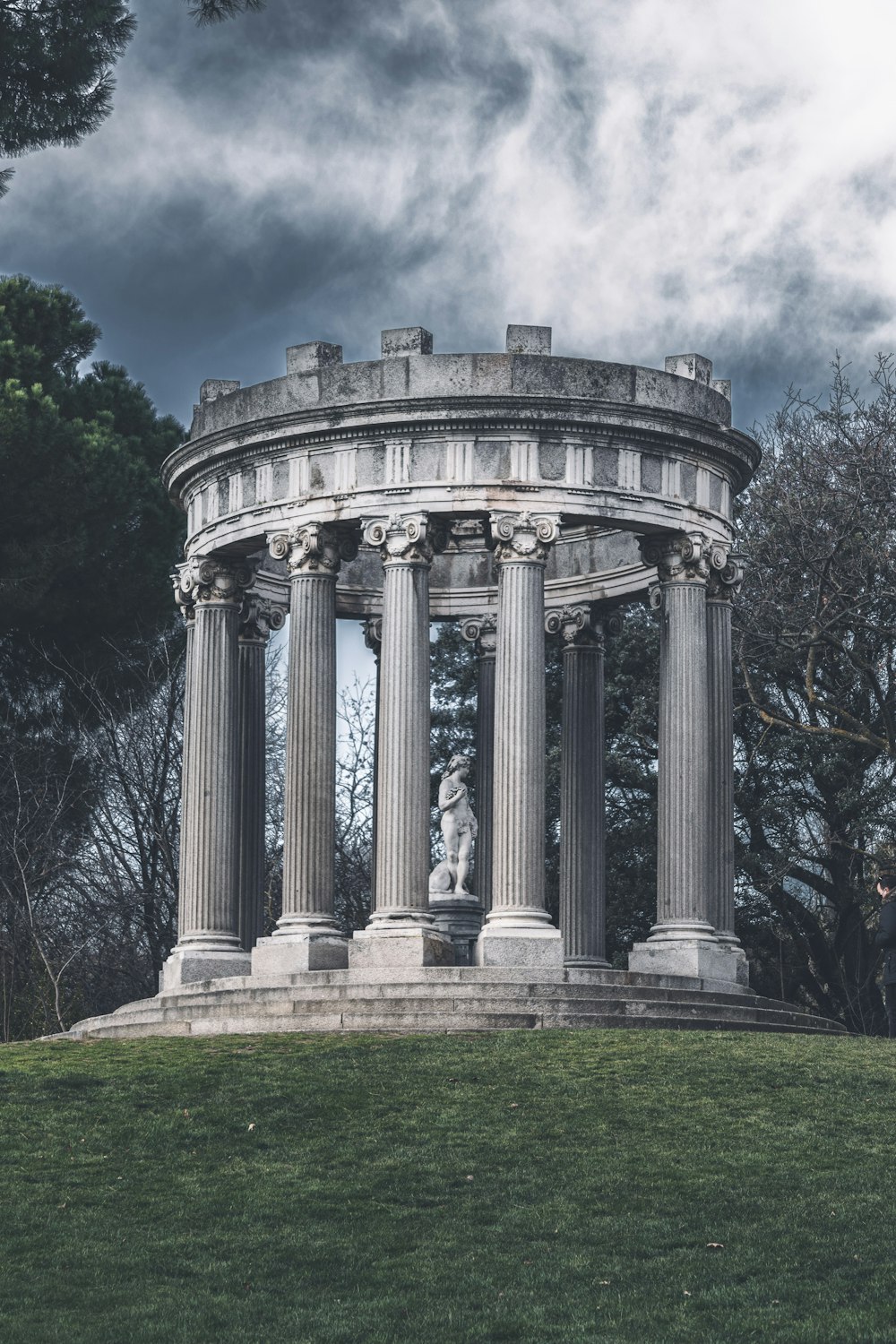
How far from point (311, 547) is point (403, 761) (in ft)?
12.5

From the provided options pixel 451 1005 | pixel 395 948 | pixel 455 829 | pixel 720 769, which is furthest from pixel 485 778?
pixel 451 1005

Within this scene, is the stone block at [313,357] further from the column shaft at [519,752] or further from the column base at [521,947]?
the column base at [521,947]

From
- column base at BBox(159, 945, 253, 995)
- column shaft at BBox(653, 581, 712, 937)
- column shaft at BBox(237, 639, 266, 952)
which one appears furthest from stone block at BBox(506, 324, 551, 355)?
column base at BBox(159, 945, 253, 995)

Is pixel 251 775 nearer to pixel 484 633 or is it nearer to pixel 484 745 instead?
pixel 484 745

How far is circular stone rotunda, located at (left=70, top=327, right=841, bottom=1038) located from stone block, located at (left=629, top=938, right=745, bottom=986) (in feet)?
0.13

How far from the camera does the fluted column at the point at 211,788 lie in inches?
1379

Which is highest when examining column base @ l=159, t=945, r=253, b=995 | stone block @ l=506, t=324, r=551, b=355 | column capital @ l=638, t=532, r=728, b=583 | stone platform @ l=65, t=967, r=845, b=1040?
stone block @ l=506, t=324, r=551, b=355

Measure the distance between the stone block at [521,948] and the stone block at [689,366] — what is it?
A: 996 cm

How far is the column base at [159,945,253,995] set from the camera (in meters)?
34.7

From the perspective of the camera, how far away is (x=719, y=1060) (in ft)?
85.6

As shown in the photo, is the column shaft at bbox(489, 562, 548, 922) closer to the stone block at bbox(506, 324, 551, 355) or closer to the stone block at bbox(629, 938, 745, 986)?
the stone block at bbox(629, 938, 745, 986)

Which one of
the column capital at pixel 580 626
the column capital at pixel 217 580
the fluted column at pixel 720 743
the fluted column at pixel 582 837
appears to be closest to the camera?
the fluted column at pixel 720 743

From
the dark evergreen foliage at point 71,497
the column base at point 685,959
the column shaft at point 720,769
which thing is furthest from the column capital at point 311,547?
the dark evergreen foliage at point 71,497

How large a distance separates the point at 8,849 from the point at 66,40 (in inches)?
1114
